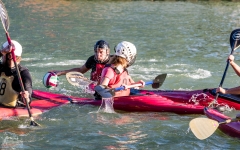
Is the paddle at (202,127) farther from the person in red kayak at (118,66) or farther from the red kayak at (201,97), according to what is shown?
the person in red kayak at (118,66)

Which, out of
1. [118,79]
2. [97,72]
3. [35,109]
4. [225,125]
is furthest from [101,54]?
[225,125]

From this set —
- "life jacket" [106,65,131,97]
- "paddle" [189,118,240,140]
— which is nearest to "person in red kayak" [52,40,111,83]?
"life jacket" [106,65,131,97]

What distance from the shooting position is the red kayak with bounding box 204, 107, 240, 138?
6.69 meters

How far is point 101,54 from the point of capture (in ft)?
29.1

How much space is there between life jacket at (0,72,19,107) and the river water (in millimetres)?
276

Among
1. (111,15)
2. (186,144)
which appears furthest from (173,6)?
(186,144)

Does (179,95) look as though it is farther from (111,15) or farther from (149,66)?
(111,15)

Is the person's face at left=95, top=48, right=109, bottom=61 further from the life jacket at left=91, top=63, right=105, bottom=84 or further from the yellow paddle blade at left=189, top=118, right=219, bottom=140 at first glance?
the yellow paddle blade at left=189, top=118, right=219, bottom=140

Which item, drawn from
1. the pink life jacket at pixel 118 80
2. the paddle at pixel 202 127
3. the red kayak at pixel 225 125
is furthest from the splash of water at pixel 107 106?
the paddle at pixel 202 127

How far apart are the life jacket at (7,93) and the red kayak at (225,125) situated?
273 centimetres

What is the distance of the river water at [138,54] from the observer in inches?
271

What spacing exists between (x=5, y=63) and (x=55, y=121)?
1154 millimetres

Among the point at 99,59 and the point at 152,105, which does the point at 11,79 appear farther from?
the point at 152,105

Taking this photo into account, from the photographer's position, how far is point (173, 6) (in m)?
28.8
